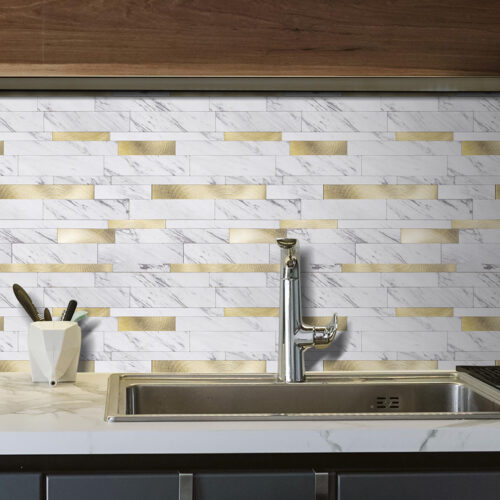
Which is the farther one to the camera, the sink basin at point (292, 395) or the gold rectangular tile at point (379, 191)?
the gold rectangular tile at point (379, 191)

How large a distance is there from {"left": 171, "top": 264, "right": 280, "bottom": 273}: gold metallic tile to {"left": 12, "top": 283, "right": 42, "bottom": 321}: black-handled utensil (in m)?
0.38

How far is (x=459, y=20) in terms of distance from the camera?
4.85ft

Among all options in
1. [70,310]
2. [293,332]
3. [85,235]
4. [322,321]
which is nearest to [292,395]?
[293,332]

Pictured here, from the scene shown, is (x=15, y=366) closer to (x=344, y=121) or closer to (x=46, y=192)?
(x=46, y=192)

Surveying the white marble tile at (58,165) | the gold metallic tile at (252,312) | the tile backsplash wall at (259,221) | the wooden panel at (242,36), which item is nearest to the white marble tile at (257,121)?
the tile backsplash wall at (259,221)

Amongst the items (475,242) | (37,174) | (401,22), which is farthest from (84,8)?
(475,242)

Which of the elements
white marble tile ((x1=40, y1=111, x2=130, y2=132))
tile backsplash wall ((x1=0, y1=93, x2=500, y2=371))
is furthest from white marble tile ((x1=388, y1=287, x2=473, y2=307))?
white marble tile ((x1=40, y1=111, x2=130, y2=132))

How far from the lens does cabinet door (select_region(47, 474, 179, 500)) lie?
3.66 ft

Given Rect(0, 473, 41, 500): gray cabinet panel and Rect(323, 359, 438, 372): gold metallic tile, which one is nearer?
Rect(0, 473, 41, 500): gray cabinet panel

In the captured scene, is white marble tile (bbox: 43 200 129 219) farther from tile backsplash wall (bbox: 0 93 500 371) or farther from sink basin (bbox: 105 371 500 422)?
sink basin (bbox: 105 371 500 422)

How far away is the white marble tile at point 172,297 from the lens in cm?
176

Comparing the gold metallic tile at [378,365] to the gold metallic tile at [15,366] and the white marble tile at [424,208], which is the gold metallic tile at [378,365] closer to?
the white marble tile at [424,208]

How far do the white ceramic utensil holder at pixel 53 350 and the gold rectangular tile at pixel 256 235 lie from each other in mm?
506

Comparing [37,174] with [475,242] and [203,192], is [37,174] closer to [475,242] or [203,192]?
[203,192]
